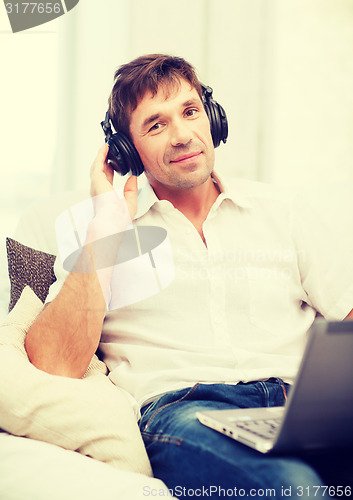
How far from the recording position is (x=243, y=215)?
4.69 ft

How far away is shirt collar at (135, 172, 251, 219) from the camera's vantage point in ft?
4.67

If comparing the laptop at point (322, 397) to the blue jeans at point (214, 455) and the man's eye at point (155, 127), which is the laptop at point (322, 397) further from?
the man's eye at point (155, 127)

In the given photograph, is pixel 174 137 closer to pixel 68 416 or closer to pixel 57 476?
pixel 68 416

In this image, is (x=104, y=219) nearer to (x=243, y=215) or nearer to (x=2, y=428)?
(x=243, y=215)

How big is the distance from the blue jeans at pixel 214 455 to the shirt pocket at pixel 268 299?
15cm

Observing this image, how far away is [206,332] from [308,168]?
1.29 m

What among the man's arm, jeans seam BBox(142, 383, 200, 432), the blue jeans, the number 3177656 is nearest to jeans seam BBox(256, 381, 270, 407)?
the blue jeans

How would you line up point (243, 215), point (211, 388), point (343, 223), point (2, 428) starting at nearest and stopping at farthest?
point (2, 428)
point (211, 388)
point (243, 215)
point (343, 223)

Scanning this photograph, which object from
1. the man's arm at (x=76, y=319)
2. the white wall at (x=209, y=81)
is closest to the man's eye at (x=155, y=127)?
the man's arm at (x=76, y=319)

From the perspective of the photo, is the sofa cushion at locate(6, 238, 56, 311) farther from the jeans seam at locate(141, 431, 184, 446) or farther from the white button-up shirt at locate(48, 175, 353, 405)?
the jeans seam at locate(141, 431, 184, 446)

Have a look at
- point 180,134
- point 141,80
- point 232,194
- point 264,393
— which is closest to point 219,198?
point 232,194

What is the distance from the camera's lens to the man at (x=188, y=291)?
1.18 m

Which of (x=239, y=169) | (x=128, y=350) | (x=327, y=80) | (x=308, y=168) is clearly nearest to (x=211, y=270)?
(x=128, y=350)

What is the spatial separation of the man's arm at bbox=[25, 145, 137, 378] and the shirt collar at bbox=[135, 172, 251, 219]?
0.42ft
